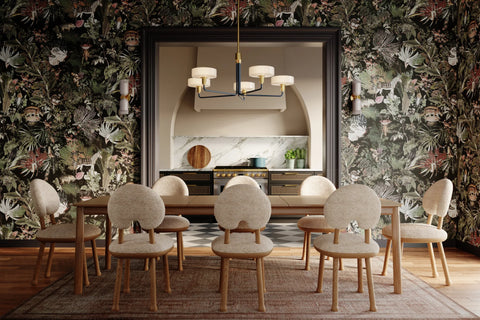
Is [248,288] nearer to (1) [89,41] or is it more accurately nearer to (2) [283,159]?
(1) [89,41]

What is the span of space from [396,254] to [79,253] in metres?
2.39

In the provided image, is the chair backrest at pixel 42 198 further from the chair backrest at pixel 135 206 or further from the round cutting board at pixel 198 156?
the round cutting board at pixel 198 156

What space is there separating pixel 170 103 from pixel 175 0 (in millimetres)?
2642

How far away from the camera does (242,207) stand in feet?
8.75

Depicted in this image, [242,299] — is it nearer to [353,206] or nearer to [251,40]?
[353,206]

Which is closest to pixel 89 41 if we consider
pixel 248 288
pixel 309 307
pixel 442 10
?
pixel 248 288

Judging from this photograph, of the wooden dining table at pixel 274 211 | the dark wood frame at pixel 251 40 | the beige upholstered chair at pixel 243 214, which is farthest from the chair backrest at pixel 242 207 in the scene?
the dark wood frame at pixel 251 40

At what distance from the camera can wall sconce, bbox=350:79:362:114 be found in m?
4.61

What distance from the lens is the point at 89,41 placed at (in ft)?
15.4

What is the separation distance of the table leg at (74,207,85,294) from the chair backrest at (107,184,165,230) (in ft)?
1.71

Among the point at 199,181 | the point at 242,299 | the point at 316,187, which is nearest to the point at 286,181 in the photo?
the point at 199,181

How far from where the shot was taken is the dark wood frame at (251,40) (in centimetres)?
469

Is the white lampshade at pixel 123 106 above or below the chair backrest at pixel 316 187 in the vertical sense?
above

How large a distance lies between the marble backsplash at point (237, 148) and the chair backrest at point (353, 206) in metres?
4.70
